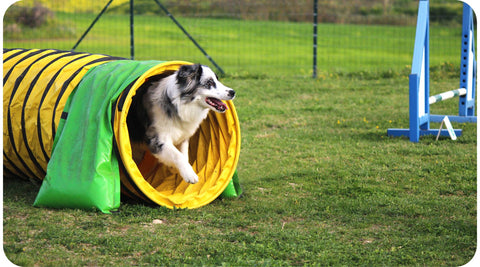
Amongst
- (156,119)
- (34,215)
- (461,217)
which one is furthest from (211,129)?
(461,217)

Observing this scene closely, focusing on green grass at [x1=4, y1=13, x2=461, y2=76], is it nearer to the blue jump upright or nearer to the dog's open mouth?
the blue jump upright

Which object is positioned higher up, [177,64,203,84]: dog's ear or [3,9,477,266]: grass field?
[177,64,203,84]: dog's ear

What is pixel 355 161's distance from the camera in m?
6.40

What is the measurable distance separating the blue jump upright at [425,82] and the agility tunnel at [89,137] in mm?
2659

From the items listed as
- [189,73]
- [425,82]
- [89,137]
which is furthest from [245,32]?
[89,137]

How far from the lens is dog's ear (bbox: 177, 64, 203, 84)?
4.84 meters

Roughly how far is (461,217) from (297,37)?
13790 millimetres

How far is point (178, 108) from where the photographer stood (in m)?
5.00

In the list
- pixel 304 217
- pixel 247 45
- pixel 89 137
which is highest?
pixel 247 45

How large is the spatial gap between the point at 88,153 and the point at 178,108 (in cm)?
84

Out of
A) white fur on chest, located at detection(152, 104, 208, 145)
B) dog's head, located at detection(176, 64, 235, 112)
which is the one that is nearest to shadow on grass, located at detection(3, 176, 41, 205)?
white fur on chest, located at detection(152, 104, 208, 145)

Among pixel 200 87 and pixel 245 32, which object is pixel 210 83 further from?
pixel 245 32

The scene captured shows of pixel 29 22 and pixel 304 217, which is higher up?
pixel 29 22

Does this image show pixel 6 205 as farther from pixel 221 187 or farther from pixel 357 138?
pixel 357 138
